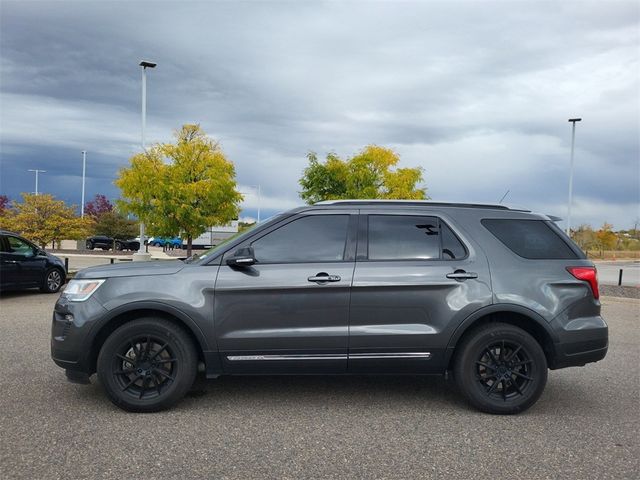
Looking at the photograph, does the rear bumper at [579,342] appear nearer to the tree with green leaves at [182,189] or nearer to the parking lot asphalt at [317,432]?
the parking lot asphalt at [317,432]

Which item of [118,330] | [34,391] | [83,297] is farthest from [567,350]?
[34,391]

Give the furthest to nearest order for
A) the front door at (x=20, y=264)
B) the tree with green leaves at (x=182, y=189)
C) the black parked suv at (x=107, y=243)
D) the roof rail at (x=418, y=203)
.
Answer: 1. the black parked suv at (x=107, y=243)
2. the tree with green leaves at (x=182, y=189)
3. the front door at (x=20, y=264)
4. the roof rail at (x=418, y=203)

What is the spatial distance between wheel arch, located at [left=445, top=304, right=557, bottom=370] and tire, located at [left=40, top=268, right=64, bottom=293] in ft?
36.6

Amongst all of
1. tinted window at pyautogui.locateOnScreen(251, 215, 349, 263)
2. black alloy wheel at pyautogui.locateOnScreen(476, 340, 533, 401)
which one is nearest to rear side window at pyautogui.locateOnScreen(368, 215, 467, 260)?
tinted window at pyautogui.locateOnScreen(251, 215, 349, 263)

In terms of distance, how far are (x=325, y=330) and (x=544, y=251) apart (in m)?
2.12

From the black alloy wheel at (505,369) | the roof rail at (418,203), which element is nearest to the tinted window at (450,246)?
the roof rail at (418,203)

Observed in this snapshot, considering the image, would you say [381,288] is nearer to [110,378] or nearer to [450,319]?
[450,319]

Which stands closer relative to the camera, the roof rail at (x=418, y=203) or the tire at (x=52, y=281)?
the roof rail at (x=418, y=203)

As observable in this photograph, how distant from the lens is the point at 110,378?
4.48 metres

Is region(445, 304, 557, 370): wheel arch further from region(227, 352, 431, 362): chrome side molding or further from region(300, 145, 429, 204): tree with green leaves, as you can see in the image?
region(300, 145, 429, 204): tree with green leaves

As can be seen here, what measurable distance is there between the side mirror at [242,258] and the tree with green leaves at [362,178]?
17.5 m

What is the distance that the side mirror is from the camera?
176 inches

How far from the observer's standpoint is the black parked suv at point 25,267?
1182cm

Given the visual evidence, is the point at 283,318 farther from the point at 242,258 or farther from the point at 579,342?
the point at 579,342
